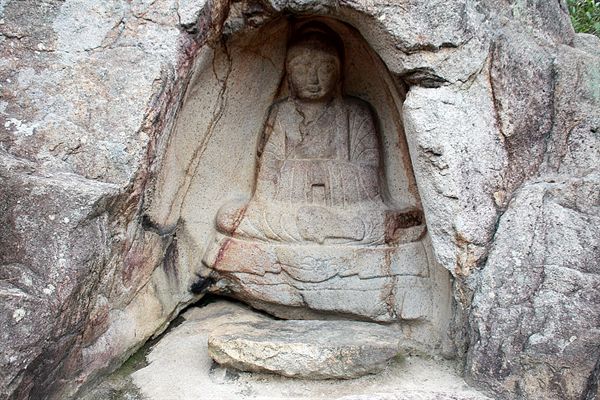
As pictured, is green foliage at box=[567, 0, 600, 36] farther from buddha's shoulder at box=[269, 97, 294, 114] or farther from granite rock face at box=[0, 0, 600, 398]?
buddha's shoulder at box=[269, 97, 294, 114]

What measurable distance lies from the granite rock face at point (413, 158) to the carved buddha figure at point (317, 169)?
0.33 m

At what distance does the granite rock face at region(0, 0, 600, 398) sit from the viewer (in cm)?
203

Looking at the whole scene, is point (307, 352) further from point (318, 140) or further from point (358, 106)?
point (358, 106)

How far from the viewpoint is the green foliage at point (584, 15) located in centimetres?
433

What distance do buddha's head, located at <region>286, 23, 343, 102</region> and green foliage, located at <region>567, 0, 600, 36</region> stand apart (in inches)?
90.3

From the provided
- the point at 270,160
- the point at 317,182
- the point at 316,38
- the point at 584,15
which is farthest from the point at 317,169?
the point at 584,15

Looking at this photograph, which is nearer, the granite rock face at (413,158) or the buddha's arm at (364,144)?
the granite rock face at (413,158)

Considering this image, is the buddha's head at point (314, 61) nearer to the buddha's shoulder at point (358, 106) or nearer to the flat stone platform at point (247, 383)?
the buddha's shoulder at point (358, 106)

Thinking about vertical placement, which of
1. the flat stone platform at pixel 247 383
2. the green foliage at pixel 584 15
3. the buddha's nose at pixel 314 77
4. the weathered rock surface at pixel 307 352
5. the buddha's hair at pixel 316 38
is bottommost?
the flat stone platform at pixel 247 383

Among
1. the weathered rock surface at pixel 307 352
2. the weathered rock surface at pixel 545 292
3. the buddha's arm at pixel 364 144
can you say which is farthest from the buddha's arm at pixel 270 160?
the weathered rock surface at pixel 545 292

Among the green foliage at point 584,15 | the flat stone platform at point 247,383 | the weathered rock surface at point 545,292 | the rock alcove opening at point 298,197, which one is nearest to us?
the weathered rock surface at point 545,292

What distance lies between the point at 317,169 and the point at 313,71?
0.44 meters

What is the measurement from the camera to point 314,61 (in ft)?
9.22

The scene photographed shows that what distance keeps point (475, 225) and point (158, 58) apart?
4.19ft
